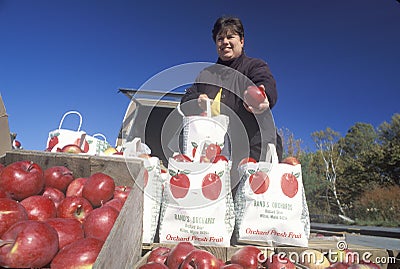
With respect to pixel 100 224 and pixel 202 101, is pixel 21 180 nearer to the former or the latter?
pixel 100 224

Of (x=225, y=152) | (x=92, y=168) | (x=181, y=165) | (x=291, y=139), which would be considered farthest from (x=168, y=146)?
(x=291, y=139)

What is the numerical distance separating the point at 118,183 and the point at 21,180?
1.63ft

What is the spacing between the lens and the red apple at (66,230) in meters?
1.23

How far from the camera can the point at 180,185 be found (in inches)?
82.7

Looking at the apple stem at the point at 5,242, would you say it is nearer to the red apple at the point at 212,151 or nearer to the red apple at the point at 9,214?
the red apple at the point at 9,214

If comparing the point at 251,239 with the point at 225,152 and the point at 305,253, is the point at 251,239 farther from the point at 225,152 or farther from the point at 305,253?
the point at 225,152

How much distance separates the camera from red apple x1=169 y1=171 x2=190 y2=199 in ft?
6.88

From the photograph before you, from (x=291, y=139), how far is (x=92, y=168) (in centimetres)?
3156

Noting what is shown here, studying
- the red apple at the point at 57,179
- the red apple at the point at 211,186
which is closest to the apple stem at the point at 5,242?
the red apple at the point at 57,179

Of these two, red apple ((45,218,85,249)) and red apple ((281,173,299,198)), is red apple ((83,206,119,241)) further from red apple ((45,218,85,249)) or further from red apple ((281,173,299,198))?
red apple ((281,173,299,198))

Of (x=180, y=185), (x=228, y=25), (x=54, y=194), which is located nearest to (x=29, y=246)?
(x=54, y=194)

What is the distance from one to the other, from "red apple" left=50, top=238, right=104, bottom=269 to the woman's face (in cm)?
203

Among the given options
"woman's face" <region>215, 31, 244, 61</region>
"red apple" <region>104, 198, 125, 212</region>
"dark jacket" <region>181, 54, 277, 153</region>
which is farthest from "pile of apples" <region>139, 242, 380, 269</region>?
"woman's face" <region>215, 31, 244, 61</region>

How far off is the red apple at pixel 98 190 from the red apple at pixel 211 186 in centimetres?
57
